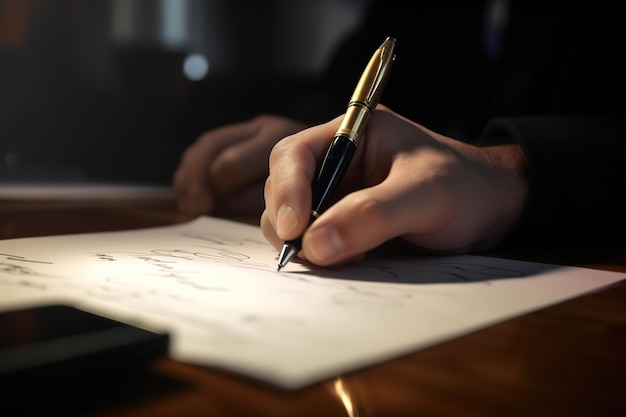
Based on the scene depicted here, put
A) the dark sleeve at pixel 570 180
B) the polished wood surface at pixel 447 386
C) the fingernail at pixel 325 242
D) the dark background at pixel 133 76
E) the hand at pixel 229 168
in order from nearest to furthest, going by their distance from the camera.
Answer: the polished wood surface at pixel 447 386 → the fingernail at pixel 325 242 → the dark sleeve at pixel 570 180 → the hand at pixel 229 168 → the dark background at pixel 133 76

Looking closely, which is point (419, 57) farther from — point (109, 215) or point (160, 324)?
point (160, 324)

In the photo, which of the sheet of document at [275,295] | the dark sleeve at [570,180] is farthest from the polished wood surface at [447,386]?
the dark sleeve at [570,180]

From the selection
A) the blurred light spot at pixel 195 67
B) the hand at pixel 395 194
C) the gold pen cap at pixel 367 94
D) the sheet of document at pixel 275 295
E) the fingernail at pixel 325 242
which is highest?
the blurred light spot at pixel 195 67

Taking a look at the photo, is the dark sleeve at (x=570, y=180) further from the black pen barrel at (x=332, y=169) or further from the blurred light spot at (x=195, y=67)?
the blurred light spot at (x=195, y=67)

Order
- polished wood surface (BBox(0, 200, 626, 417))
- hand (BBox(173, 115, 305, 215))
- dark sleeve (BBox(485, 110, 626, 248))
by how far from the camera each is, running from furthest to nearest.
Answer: hand (BBox(173, 115, 305, 215)) → dark sleeve (BBox(485, 110, 626, 248)) → polished wood surface (BBox(0, 200, 626, 417))

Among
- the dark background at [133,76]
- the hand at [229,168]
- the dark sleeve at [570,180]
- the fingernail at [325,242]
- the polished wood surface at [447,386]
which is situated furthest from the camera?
the dark background at [133,76]

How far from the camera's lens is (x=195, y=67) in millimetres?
891

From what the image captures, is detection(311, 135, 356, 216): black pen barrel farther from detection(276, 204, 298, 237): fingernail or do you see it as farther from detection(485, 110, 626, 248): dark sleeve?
detection(485, 110, 626, 248): dark sleeve

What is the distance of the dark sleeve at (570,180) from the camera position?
0.54m

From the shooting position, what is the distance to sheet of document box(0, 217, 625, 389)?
22 centimetres

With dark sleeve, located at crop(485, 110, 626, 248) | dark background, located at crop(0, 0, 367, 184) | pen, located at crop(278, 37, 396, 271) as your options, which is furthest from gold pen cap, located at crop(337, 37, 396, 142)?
dark background, located at crop(0, 0, 367, 184)

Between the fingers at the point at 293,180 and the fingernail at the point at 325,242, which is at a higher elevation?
the fingers at the point at 293,180

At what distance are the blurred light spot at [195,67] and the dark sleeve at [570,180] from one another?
0.45m

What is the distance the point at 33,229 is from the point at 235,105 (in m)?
0.39
